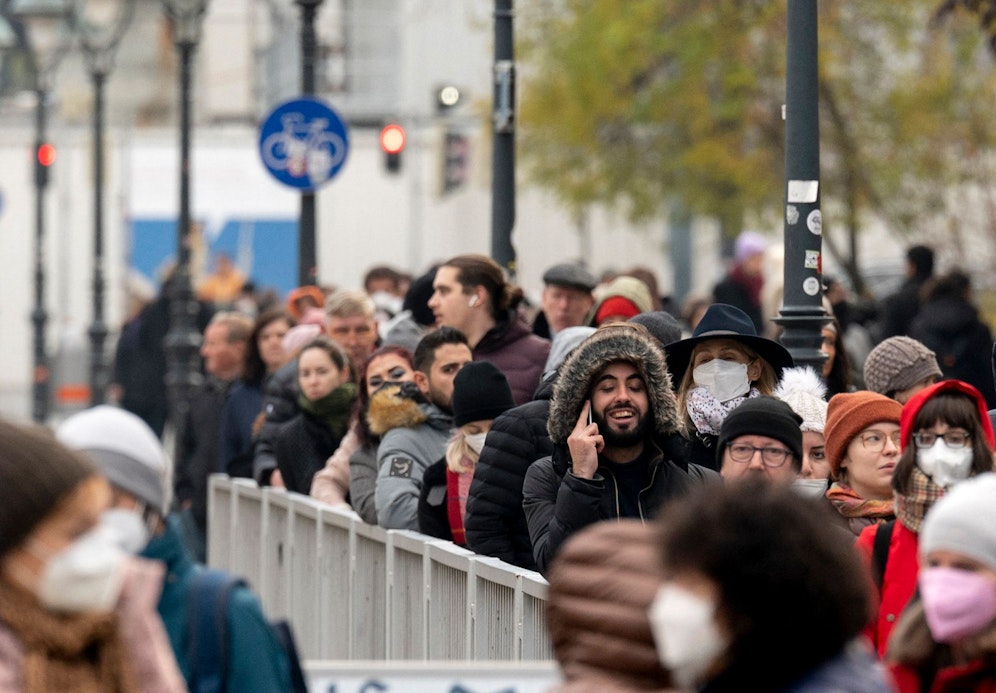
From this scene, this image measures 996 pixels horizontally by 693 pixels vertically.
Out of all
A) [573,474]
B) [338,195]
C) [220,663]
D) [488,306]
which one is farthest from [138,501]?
[338,195]

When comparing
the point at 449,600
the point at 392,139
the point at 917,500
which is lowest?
the point at 449,600

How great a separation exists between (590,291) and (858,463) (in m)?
4.35

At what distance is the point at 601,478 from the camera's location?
22.7ft

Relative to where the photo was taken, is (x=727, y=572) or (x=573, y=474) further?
(x=573, y=474)

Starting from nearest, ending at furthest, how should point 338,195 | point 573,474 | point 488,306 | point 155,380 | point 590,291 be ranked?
1. point 573,474
2. point 488,306
3. point 590,291
4. point 155,380
5. point 338,195

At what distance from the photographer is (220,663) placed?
446 cm

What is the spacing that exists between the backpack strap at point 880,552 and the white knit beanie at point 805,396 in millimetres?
1945

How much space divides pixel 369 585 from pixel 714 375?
187 centimetres

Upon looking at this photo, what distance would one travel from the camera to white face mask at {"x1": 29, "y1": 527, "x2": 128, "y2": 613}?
3.92 metres

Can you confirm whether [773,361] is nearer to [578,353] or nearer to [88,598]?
[578,353]

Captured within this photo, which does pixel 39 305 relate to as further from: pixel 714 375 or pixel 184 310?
pixel 714 375

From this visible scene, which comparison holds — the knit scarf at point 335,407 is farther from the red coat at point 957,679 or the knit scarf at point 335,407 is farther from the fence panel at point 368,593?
the red coat at point 957,679

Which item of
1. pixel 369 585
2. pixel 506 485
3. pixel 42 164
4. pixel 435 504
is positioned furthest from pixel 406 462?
pixel 42 164

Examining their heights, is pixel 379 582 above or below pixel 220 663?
below
